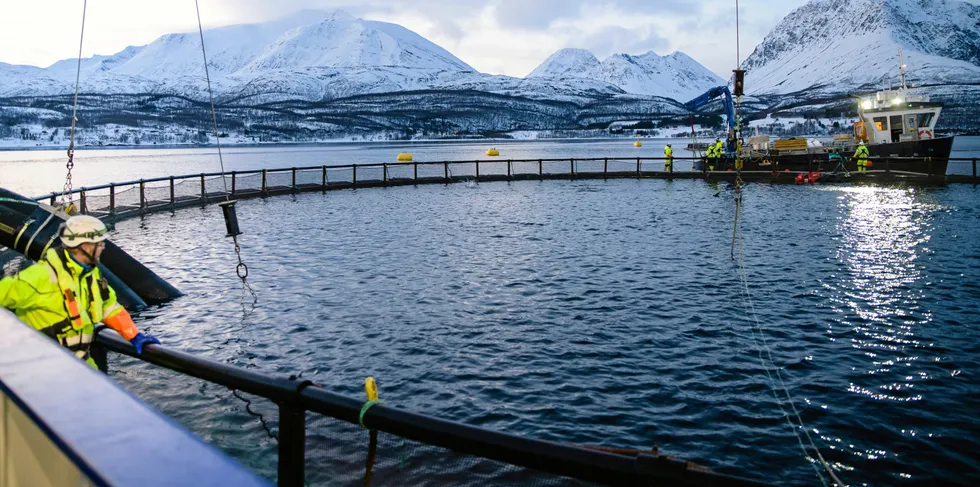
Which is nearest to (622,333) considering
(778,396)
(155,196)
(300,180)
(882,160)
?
(778,396)

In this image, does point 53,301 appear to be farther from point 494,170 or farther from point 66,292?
point 494,170

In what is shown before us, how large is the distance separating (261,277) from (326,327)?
523 cm

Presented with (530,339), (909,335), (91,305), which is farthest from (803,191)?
(91,305)

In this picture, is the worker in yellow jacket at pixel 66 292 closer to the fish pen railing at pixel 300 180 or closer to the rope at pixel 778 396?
the rope at pixel 778 396

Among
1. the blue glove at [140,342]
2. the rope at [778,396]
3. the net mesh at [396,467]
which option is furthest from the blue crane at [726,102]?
the blue glove at [140,342]

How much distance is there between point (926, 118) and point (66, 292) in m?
56.5

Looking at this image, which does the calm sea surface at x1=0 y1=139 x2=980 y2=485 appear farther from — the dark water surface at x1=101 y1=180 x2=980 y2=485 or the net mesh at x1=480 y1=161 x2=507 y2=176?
the net mesh at x1=480 y1=161 x2=507 y2=176

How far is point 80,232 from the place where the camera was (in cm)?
548

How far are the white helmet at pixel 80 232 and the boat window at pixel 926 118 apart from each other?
184 ft

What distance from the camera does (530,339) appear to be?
11945mm

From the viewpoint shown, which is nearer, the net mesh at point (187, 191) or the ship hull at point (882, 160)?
the net mesh at point (187, 191)

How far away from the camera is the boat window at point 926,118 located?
166 ft

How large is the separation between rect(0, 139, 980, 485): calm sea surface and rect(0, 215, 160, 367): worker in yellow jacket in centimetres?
164

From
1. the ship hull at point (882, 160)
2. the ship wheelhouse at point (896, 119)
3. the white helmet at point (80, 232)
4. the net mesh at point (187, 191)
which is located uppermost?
the ship wheelhouse at point (896, 119)
